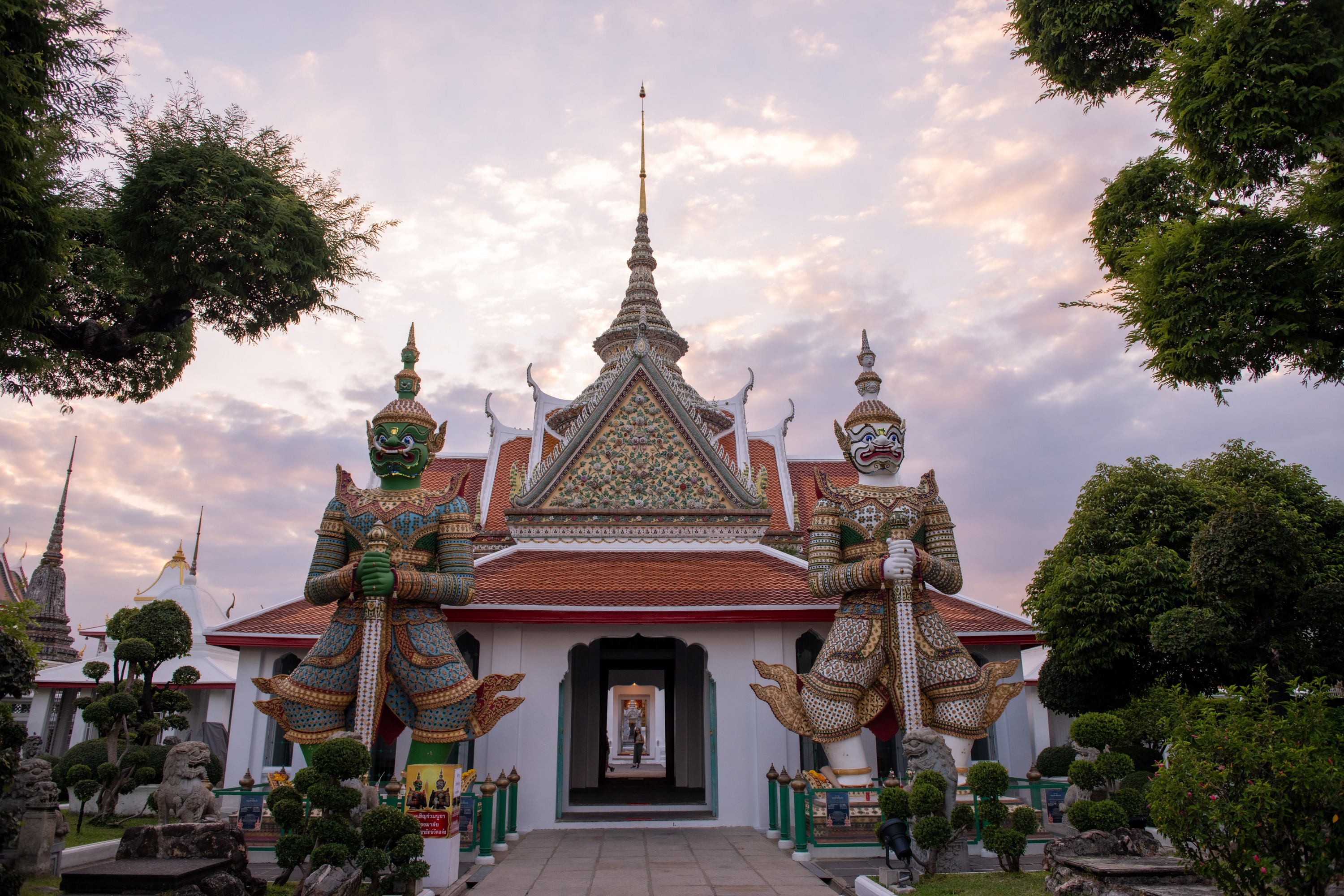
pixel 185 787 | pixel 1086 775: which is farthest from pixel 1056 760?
pixel 185 787

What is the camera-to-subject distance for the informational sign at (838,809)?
24.0ft

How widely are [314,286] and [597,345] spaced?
1015 centimetres

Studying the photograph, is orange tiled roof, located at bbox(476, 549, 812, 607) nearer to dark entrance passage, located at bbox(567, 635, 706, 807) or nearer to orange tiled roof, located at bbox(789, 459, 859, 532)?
dark entrance passage, located at bbox(567, 635, 706, 807)

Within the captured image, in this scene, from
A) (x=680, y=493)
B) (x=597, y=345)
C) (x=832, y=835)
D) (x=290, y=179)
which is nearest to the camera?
(x=832, y=835)

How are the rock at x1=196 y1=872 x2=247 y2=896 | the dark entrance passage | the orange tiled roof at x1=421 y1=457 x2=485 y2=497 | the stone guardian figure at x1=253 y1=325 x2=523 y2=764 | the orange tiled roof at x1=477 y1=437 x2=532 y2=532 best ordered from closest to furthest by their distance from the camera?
1. the rock at x1=196 y1=872 x2=247 y2=896
2. the stone guardian figure at x1=253 y1=325 x2=523 y2=764
3. the dark entrance passage
4. the orange tiled roof at x1=477 y1=437 x2=532 y2=532
5. the orange tiled roof at x1=421 y1=457 x2=485 y2=497

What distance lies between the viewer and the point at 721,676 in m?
9.71

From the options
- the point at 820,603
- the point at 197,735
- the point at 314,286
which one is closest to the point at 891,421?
the point at 820,603

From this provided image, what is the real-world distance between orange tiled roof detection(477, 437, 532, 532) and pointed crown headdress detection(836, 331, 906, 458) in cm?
601

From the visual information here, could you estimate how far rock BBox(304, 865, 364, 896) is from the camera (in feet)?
16.2

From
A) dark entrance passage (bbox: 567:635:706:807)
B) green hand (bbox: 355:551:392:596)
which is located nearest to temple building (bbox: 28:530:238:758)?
dark entrance passage (bbox: 567:635:706:807)

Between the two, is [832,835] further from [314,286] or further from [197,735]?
[197,735]

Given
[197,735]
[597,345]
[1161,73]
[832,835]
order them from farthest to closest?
[597,345] → [197,735] → [832,835] → [1161,73]

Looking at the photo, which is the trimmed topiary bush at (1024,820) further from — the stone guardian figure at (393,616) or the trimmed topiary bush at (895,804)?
the stone guardian figure at (393,616)

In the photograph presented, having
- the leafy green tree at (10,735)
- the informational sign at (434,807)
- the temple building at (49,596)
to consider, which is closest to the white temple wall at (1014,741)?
the informational sign at (434,807)
